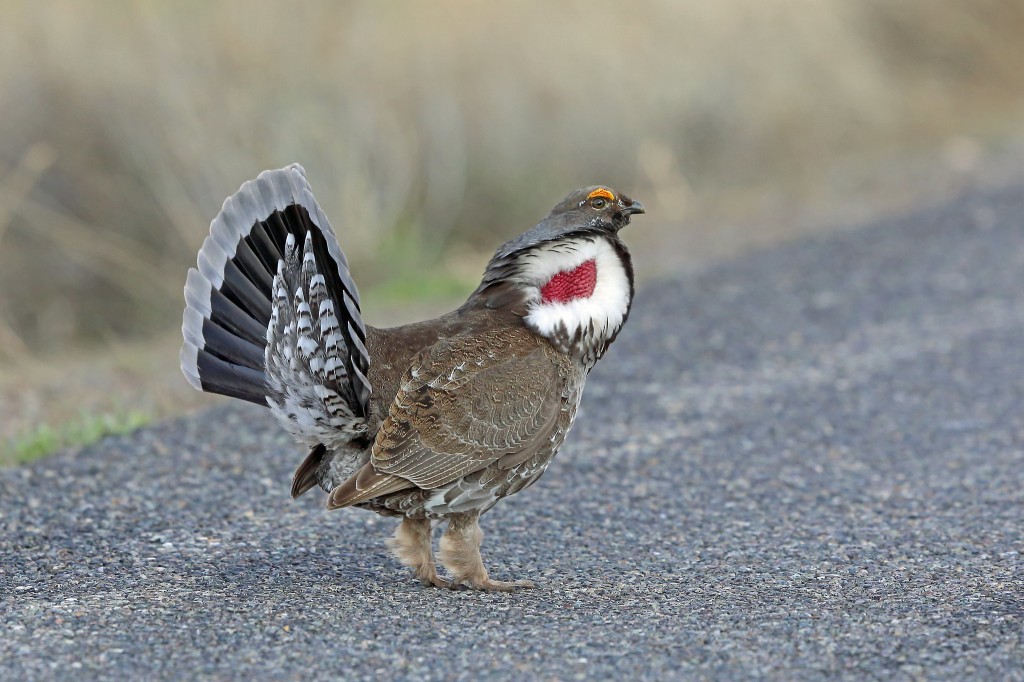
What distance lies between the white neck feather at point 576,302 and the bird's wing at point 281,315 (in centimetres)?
72

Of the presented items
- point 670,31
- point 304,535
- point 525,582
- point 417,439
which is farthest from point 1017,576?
point 670,31

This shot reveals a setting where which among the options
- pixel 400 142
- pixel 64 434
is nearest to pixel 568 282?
pixel 64 434

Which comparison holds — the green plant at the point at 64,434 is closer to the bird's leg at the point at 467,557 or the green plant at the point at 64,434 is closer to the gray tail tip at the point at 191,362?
the gray tail tip at the point at 191,362

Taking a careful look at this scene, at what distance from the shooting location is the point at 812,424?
755 centimetres

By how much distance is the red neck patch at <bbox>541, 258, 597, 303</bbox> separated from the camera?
203 inches

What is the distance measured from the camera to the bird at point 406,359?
475cm

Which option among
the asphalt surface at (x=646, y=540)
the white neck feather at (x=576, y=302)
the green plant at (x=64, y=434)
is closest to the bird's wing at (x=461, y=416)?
the white neck feather at (x=576, y=302)

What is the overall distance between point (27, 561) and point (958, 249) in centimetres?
871

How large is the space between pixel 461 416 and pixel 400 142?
7628mm

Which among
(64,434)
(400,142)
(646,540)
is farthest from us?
(400,142)

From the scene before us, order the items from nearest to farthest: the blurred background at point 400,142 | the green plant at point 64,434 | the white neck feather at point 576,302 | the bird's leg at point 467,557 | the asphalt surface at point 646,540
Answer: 1. the asphalt surface at point 646,540
2. the bird's leg at point 467,557
3. the white neck feather at point 576,302
4. the green plant at point 64,434
5. the blurred background at point 400,142

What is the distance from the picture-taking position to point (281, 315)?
476 cm

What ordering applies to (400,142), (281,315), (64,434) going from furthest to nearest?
(400,142) < (64,434) < (281,315)

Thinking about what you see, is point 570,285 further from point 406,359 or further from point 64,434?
point 64,434
